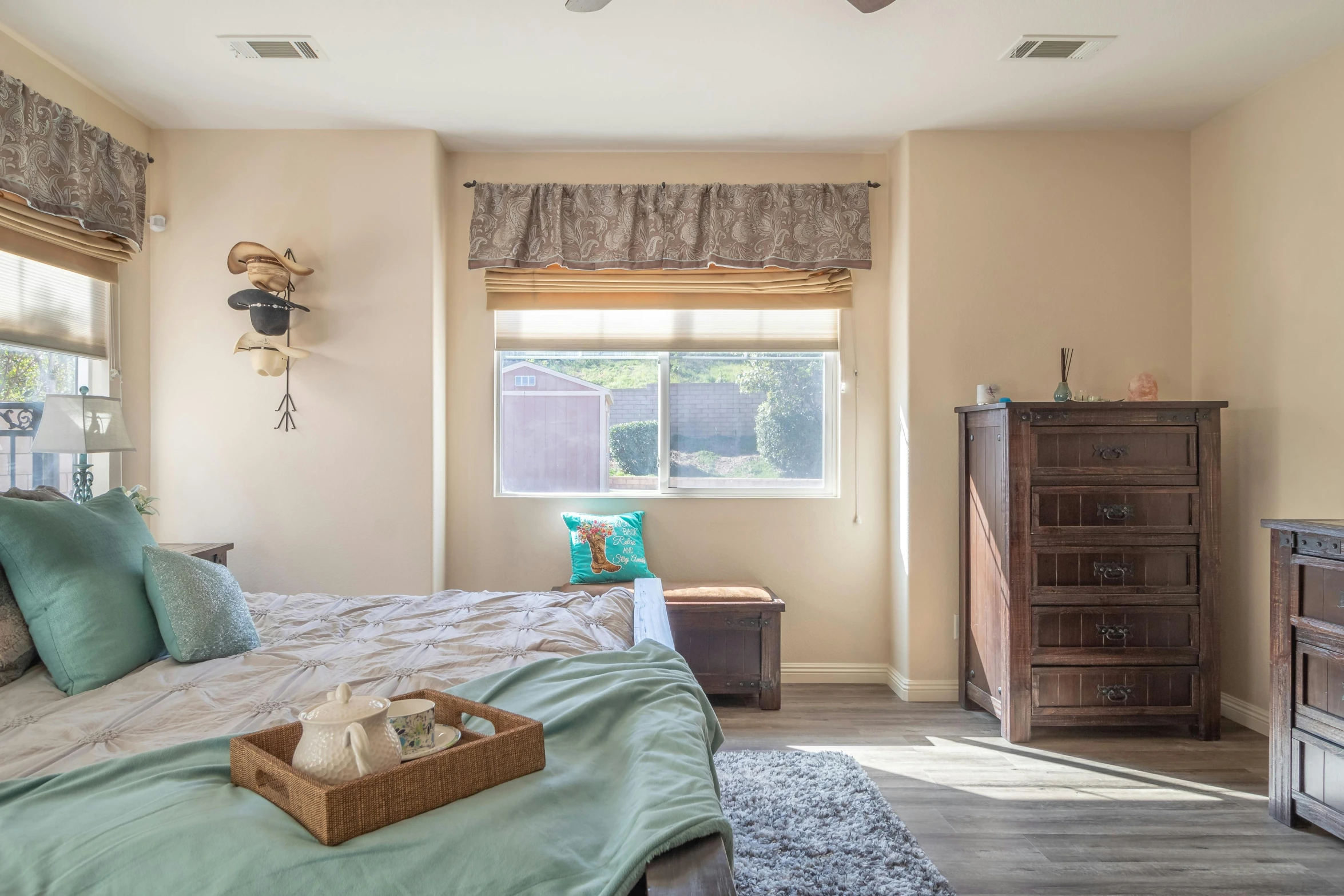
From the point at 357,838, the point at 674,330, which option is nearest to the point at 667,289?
the point at 674,330

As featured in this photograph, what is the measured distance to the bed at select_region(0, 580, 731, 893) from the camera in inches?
52.0

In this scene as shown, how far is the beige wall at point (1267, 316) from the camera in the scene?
291 centimetres

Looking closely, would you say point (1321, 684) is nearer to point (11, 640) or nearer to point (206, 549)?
point (11, 640)

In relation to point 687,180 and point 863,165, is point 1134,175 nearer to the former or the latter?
point 863,165

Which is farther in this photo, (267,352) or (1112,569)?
(267,352)

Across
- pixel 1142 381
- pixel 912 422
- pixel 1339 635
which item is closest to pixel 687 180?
pixel 912 422

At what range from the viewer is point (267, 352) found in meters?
3.49

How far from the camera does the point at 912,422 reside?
371cm

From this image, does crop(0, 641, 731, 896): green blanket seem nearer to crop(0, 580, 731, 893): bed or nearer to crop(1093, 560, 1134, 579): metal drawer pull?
crop(0, 580, 731, 893): bed

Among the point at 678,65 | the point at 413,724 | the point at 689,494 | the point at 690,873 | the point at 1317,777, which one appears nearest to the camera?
the point at 690,873

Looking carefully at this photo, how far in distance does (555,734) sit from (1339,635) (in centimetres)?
236

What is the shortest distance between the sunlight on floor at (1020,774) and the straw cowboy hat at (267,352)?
2841 mm

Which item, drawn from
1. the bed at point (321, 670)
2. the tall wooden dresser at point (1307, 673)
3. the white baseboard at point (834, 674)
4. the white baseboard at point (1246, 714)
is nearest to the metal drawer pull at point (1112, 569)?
the tall wooden dresser at point (1307, 673)

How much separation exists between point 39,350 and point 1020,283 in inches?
171
